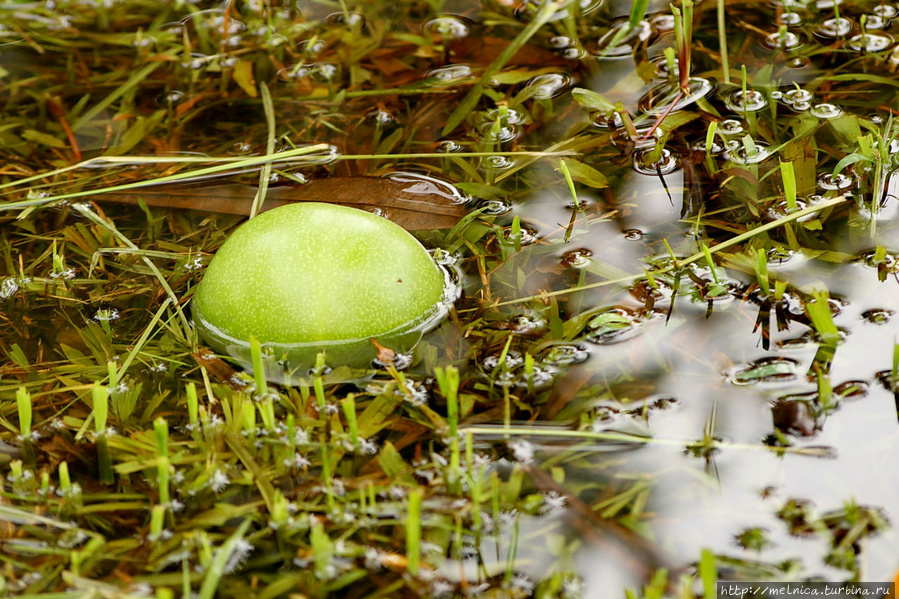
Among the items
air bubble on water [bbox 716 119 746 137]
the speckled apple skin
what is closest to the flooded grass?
air bubble on water [bbox 716 119 746 137]

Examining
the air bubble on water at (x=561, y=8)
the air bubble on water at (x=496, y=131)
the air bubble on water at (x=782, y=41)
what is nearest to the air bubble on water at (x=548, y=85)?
the air bubble on water at (x=496, y=131)

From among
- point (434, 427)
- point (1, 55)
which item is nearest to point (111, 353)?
point (434, 427)

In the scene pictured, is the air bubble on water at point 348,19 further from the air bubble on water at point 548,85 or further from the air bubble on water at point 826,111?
the air bubble on water at point 826,111

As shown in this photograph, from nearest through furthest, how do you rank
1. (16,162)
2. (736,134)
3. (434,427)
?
(434,427) → (736,134) → (16,162)

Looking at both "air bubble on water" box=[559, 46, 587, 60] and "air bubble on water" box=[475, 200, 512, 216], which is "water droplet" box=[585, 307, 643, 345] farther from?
"air bubble on water" box=[559, 46, 587, 60]

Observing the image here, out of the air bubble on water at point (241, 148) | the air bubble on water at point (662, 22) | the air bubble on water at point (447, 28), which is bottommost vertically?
the air bubble on water at point (241, 148)

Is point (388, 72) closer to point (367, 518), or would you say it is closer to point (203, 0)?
point (203, 0)
